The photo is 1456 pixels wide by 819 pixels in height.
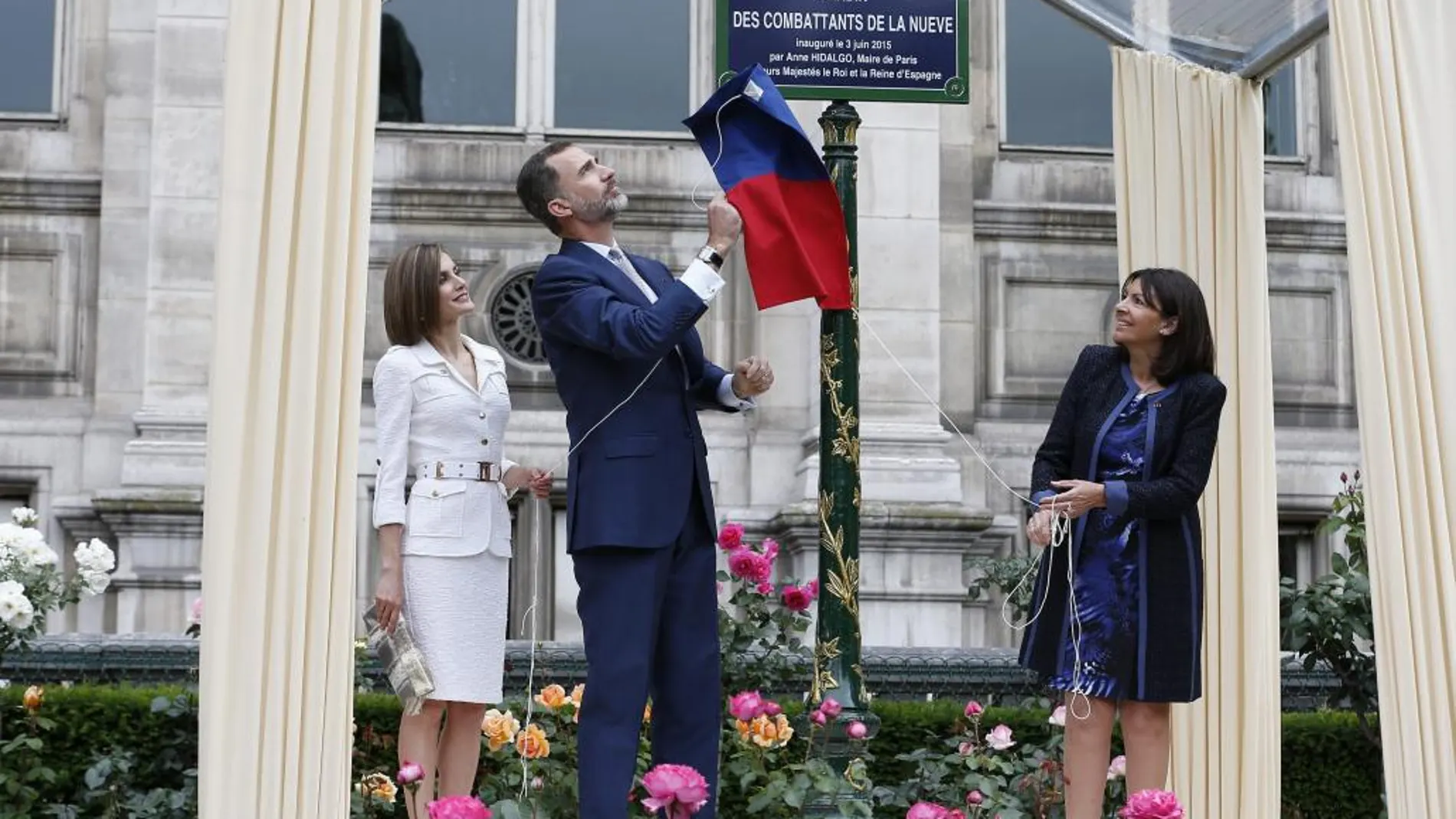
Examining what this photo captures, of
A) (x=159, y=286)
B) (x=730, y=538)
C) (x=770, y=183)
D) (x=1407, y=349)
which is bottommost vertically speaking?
(x=730, y=538)

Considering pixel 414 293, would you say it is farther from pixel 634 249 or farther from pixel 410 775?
pixel 634 249

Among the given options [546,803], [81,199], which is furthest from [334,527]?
[81,199]

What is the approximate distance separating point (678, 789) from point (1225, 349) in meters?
3.32

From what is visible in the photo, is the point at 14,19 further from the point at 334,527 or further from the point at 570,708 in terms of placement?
the point at 334,527

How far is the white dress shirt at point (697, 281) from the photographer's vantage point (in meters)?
5.18

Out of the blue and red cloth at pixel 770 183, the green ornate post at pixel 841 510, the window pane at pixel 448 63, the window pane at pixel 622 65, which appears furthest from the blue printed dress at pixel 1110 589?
the window pane at pixel 448 63

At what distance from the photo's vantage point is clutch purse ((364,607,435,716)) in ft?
18.6

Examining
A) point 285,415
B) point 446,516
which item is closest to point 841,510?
point 446,516

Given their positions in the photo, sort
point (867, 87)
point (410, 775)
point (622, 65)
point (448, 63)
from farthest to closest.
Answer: point (622, 65)
point (448, 63)
point (867, 87)
point (410, 775)

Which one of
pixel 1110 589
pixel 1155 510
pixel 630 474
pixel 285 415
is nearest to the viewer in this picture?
pixel 285 415

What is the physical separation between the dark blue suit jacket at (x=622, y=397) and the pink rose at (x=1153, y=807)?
1.38 metres

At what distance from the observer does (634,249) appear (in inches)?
515

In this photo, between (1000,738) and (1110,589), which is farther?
(1000,738)

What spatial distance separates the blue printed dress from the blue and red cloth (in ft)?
3.20
